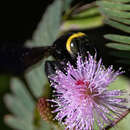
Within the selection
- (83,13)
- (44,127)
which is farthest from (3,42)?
(44,127)

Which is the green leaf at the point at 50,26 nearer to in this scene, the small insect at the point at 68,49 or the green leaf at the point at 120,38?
the small insect at the point at 68,49

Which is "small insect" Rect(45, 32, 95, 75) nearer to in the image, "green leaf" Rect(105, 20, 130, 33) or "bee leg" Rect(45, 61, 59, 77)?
"bee leg" Rect(45, 61, 59, 77)

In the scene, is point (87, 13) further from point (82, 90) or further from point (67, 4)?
point (82, 90)

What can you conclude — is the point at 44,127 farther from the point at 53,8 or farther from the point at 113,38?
the point at 53,8

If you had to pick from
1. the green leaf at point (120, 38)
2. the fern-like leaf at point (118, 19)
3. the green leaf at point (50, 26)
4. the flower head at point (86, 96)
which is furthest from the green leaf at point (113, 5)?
the green leaf at point (50, 26)

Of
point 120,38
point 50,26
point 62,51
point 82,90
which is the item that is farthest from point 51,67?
point 50,26

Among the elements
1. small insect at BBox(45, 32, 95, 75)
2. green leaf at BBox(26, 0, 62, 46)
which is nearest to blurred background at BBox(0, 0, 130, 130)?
green leaf at BBox(26, 0, 62, 46)
